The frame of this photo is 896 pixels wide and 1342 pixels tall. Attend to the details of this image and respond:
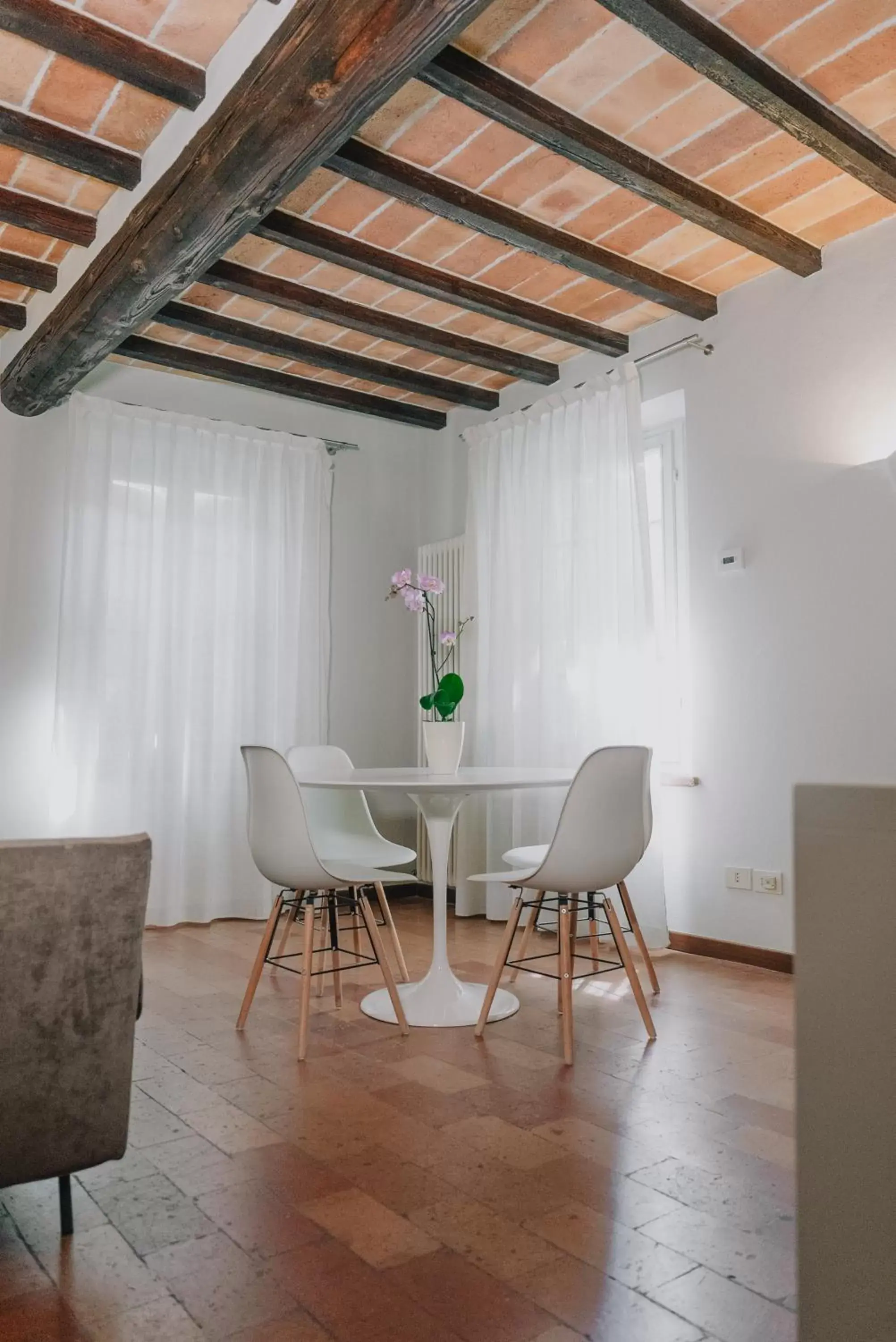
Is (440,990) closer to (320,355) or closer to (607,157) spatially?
(607,157)

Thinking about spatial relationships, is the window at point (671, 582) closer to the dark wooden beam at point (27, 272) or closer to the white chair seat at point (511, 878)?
the white chair seat at point (511, 878)

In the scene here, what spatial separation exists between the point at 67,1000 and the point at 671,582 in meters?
3.37

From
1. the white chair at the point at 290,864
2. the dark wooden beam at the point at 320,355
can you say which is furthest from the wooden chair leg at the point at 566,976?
the dark wooden beam at the point at 320,355

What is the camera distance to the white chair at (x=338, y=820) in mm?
3465

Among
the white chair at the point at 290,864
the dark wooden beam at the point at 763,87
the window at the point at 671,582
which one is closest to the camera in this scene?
the dark wooden beam at the point at 763,87

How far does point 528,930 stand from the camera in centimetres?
339

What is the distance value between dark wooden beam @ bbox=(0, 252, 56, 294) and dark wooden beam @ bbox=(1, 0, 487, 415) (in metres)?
0.15

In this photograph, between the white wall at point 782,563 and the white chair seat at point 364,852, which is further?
the white wall at point 782,563

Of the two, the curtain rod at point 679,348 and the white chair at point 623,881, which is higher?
the curtain rod at point 679,348

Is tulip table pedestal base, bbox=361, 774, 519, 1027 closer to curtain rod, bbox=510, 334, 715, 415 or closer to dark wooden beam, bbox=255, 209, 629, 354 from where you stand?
dark wooden beam, bbox=255, 209, 629, 354

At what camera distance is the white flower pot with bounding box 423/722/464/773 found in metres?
3.42

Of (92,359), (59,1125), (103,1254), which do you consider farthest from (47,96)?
(103,1254)

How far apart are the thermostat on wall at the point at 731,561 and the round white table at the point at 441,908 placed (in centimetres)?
122

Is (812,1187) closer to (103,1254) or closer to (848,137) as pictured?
(103,1254)
